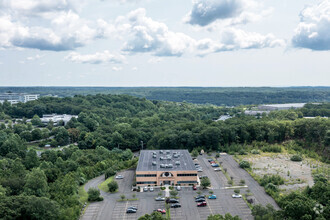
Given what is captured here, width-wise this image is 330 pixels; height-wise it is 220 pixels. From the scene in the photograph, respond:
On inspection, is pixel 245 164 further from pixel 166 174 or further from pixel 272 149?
pixel 166 174

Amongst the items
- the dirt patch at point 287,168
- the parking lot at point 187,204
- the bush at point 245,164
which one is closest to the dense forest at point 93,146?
the parking lot at point 187,204

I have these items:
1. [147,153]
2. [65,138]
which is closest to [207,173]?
[147,153]

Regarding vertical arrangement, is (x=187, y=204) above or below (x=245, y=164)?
below

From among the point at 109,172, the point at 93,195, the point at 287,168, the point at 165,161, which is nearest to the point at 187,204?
the point at 165,161

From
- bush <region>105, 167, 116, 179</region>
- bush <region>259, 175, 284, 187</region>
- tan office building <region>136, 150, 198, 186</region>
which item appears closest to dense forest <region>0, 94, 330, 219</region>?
bush <region>105, 167, 116, 179</region>

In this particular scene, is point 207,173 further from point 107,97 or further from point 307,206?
point 107,97

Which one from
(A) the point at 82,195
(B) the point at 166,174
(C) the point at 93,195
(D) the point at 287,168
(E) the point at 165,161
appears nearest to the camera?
(C) the point at 93,195

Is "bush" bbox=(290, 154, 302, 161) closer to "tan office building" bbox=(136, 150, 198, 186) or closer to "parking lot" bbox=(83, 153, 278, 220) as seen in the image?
"parking lot" bbox=(83, 153, 278, 220)
